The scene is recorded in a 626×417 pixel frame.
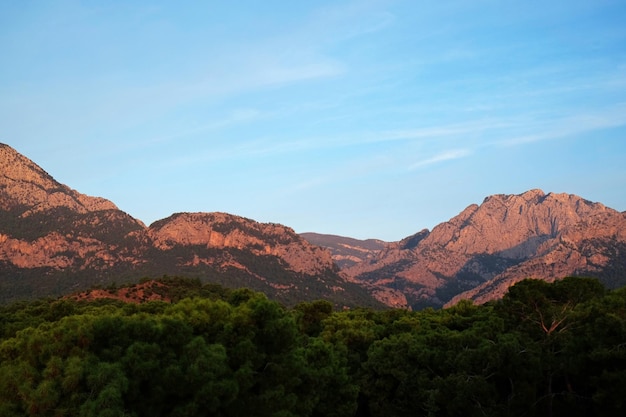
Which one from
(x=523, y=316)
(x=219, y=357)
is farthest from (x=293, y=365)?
(x=523, y=316)

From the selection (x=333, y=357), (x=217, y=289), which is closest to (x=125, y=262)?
(x=217, y=289)

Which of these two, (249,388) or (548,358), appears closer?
(249,388)

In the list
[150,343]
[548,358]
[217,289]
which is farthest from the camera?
[217,289]

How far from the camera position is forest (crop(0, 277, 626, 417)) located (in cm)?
3041

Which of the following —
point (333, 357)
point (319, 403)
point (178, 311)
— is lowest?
point (319, 403)

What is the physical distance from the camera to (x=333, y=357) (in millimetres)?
44688

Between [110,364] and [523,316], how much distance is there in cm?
2740

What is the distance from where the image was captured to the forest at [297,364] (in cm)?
3041

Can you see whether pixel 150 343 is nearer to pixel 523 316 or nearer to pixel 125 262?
pixel 523 316

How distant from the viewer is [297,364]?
3675 cm

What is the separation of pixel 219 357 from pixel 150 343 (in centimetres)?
350

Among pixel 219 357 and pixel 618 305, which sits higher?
pixel 618 305

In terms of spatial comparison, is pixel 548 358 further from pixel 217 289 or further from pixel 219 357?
pixel 217 289

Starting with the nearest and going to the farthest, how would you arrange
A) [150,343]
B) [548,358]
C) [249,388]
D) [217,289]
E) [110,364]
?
[110,364] < [150,343] < [249,388] < [548,358] < [217,289]
